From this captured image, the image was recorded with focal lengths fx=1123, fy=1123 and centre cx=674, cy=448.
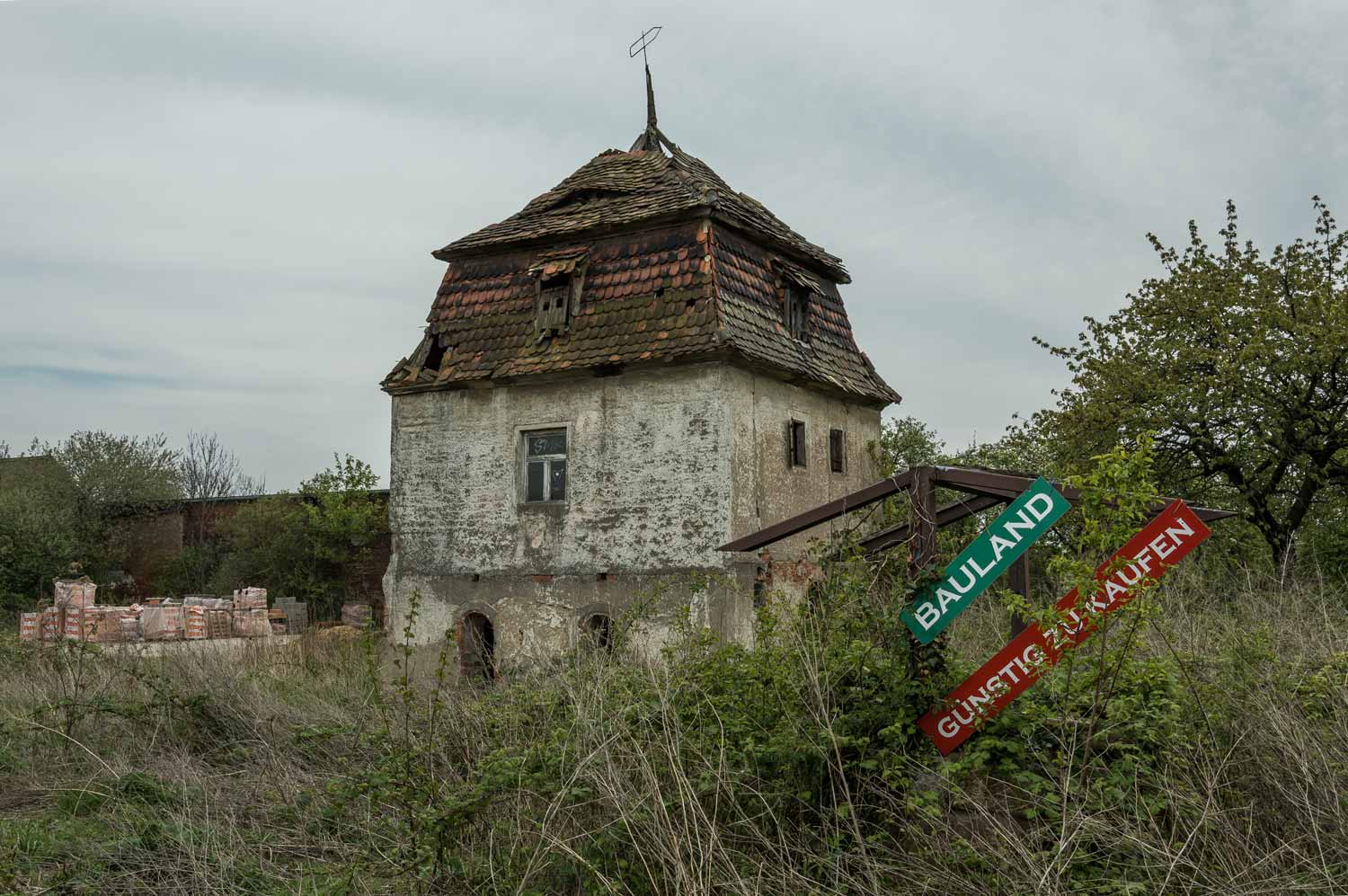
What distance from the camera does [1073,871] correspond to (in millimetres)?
5363

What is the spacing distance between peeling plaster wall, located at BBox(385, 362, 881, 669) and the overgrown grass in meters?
6.42

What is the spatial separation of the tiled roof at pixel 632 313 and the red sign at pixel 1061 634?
905cm

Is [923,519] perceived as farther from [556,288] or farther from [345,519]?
[345,519]

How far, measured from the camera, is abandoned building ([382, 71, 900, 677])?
1532 centimetres

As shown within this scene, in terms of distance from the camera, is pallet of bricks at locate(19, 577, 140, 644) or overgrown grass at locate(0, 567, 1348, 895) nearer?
overgrown grass at locate(0, 567, 1348, 895)

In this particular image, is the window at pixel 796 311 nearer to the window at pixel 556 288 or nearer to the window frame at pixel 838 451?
the window frame at pixel 838 451

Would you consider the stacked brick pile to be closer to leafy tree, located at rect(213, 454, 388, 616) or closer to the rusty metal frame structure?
leafy tree, located at rect(213, 454, 388, 616)

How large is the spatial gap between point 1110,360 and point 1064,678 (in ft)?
56.1

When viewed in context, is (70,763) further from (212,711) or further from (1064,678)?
(1064,678)

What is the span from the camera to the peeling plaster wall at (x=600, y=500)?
15.2 m

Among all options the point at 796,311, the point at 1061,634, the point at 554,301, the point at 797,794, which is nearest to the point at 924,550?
the point at 1061,634

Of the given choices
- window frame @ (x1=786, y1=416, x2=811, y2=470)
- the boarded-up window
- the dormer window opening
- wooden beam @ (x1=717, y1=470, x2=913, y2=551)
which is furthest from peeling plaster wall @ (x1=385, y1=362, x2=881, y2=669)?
wooden beam @ (x1=717, y1=470, x2=913, y2=551)

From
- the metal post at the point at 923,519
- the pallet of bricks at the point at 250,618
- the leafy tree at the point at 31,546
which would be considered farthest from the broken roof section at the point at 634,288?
the leafy tree at the point at 31,546

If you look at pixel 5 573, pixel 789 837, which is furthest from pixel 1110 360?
pixel 5 573
